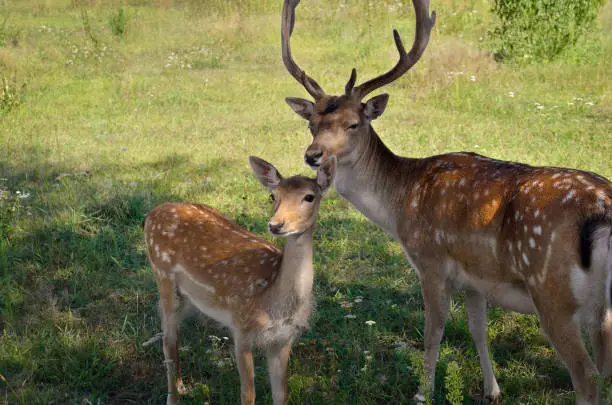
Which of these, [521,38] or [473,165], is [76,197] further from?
[521,38]

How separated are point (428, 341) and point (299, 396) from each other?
81 cm

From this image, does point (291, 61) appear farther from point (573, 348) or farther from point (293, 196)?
point (573, 348)

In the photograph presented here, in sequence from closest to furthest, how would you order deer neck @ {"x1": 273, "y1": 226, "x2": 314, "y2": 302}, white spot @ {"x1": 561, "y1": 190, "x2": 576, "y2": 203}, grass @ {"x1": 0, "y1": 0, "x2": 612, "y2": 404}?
white spot @ {"x1": 561, "y1": 190, "x2": 576, "y2": 203}, deer neck @ {"x1": 273, "y1": 226, "x2": 314, "y2": 302}, grass @ {"x1": 0, "y1": 0, "x2": 612, "y2": 404}

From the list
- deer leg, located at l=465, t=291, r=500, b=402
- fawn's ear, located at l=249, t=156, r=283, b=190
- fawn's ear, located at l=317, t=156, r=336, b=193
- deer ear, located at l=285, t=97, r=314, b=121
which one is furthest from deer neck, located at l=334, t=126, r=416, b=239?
fawn's ear, located at l=249, t=156, r=283, b=190

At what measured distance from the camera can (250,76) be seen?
1322 centimetres

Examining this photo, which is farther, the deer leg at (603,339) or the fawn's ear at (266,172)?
the fawn's ear at (266,172)

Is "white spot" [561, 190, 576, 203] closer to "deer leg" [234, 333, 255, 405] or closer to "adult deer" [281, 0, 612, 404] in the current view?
"adult deer" [281, 0, 612, 404]

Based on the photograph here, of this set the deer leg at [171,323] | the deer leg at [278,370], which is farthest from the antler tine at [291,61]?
the deer leg at [278,370]

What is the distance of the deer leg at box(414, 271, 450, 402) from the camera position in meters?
4.10

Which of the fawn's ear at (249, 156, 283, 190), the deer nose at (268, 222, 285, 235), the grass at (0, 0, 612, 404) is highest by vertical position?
the fawn's ear at (249, 156, 283, 190)

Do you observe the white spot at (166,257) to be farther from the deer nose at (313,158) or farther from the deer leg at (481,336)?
the deer leg at (481,336)

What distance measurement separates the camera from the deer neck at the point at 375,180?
4.63m

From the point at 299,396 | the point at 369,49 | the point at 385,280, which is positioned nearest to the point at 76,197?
the point at 385,280

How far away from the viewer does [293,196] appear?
3768 millimetres
